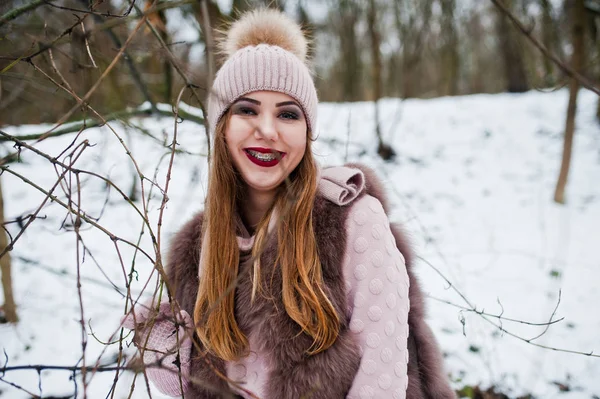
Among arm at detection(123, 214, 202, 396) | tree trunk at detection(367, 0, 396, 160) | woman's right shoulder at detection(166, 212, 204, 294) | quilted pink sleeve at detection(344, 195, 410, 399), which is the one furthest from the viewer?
tree trunk at detection(367, 0, 396, 160)

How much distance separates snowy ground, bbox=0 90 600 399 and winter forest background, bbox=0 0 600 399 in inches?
0.9

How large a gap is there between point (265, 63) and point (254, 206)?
655 mm

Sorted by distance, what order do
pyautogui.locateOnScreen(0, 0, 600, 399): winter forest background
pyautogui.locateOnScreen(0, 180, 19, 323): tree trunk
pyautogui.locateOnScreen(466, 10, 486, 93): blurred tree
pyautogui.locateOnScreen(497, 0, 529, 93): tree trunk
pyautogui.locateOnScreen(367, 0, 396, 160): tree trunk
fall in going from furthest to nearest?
pyautogui.locateOnScreen(466, 10, 486, 93): blurred tree < pyautogui.locateOnScreen(497, 0, 529, 93): tree trunk < pyautogui.locateOnScreen(367, 0, 396, 160): tree trunk < pyautogui.locateOnScreen(0, 180, 19, 323): tree trunk < pyautogui.locateOnScreen(0, 0, 600, 399): winter forest background

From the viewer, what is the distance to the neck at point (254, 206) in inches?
68.6

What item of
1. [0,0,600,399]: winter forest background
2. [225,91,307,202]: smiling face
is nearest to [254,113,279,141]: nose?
[225,91,307,202]: smiling face

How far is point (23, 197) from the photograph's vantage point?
17.7 feet

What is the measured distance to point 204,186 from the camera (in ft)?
5.48

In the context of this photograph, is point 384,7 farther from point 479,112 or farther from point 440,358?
point 440,358

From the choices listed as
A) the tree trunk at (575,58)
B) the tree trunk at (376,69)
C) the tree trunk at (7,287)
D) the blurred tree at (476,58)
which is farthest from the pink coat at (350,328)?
the blurred tree at (476,58)

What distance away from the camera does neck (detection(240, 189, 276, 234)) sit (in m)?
1.74

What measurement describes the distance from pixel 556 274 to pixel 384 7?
772 centimetres

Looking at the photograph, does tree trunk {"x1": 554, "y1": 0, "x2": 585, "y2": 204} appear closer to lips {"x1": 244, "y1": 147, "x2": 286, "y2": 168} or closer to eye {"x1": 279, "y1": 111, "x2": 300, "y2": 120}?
eye {"x1": 279, "y1": 111, "x2": 300, "y2": 120}

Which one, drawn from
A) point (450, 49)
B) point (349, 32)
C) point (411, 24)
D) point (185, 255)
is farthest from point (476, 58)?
Answer: point (185, 255)

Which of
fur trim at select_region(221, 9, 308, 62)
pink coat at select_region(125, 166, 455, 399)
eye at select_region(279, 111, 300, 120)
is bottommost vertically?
pink coat at select_region(125, 166, 455, 399)
